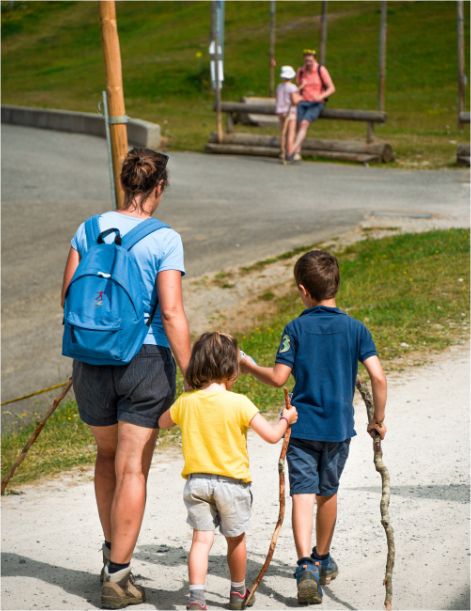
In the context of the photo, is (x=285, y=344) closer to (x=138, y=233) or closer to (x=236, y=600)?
(x=138, y=233)

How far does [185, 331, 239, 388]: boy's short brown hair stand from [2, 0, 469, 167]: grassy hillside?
1564cm

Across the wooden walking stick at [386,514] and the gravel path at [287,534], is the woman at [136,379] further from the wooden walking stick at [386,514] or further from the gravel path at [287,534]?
the wooden walking stick at [386,514]

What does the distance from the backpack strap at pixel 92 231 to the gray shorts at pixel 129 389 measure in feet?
1.62

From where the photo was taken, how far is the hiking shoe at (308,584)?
4.58m

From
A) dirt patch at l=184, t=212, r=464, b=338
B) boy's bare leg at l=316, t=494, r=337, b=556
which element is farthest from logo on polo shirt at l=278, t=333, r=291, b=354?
dirt patch at l=184, t=212, r=464, b=338

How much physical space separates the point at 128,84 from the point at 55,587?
102 ft

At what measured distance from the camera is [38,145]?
2259 cm

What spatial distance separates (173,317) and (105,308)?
28cm

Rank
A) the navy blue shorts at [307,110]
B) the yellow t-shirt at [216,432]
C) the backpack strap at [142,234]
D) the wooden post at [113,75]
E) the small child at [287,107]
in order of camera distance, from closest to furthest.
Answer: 1. the yellow t-shirt at [216,432]
2. the backpack strap at [142,234]
3. the wooden post at [113,75]
4. the small child at [287,107]
5. the navy blue shorts at [307,110]

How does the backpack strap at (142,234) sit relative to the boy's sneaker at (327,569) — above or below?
above

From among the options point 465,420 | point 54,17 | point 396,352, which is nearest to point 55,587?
point 465,420

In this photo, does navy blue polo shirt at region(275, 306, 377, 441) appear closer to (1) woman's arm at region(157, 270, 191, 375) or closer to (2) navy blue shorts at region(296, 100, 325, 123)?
(1) woman's arm at region(157, 270, 191, 375)

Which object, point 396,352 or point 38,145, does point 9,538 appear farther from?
point 38,145

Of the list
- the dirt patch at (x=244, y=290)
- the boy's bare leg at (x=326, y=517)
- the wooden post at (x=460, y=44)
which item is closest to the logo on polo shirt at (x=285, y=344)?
the boy's bare leg at (x=326, y=517)
